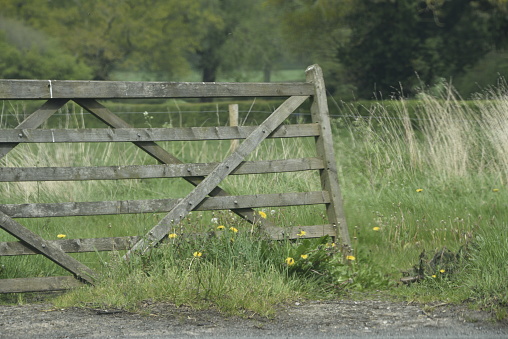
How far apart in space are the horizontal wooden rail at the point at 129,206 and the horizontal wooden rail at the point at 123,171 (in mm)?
210

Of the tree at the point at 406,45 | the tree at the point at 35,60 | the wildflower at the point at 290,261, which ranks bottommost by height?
the wildflower at the point at 290,261

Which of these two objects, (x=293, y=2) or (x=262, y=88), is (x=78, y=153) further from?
(x=293, y=2)

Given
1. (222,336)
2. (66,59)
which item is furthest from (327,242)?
(66,59)

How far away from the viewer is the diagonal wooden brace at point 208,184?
5.97 m

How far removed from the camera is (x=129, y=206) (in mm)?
6004

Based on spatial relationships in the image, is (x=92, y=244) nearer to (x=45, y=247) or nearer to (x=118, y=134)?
(x=45, y=247)

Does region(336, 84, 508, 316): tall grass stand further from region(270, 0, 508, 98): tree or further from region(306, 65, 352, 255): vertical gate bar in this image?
region(270, 0, 508, 98): tree

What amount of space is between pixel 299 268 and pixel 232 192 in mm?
3485

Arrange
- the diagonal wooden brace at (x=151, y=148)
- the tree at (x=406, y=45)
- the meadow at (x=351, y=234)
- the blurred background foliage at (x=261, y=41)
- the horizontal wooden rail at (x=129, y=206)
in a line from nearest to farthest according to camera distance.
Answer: the meadow at (x=351, y=234)
the horizontal wooden rail at (x=129, y=206)
the diagonal wooden brace at (x=151, y=148)
the tree at (x=406, y=45)
the blurred background foliage at (x=261, y=41)

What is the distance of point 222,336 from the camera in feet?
14.9

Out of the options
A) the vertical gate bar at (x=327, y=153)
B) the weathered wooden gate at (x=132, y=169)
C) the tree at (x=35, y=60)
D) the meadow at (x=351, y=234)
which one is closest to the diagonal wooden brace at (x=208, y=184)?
the weathered wooden gate at (x=132, y=169)

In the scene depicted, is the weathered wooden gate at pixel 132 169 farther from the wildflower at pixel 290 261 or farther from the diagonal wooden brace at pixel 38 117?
the wildflower at pixel 290 261

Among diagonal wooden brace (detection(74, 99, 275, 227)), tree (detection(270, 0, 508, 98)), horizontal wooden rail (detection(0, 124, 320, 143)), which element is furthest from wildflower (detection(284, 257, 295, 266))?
tree (detection(270, 0, 508, 98))

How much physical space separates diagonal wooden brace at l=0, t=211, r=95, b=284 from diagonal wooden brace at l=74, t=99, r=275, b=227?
1060 millimetres
